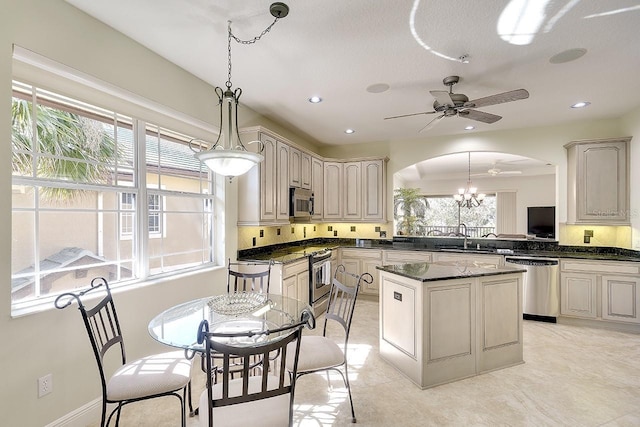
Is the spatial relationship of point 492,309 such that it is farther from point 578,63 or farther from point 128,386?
point 128,386

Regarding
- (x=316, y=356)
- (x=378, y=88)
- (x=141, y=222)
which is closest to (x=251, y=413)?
(x=316, y=356)

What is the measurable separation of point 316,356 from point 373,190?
382 cm

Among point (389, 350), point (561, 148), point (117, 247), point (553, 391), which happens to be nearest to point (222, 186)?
point (117, 247)

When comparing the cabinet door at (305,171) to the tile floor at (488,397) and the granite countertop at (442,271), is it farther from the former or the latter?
the tile floor at (488,397)

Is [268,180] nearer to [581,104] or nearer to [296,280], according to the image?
[296,280]

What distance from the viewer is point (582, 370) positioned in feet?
9.28

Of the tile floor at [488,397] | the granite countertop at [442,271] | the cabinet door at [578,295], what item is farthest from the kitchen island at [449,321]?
the cabinet door at [578,295]

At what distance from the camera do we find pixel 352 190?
5.63m

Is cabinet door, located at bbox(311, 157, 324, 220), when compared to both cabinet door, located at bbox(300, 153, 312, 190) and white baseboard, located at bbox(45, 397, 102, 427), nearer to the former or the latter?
cabinet door, located at bbox(300, 153, 312, 190)

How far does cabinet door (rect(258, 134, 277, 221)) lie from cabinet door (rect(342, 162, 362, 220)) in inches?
76.9

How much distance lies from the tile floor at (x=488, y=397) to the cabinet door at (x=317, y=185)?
2.69m

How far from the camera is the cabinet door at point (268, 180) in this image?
3.75m

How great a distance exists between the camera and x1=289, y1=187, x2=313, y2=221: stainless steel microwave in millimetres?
4398

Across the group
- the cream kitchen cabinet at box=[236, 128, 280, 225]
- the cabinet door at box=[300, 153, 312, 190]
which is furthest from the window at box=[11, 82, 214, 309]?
the cabinet door at box=[300, 153, 312, 190]
